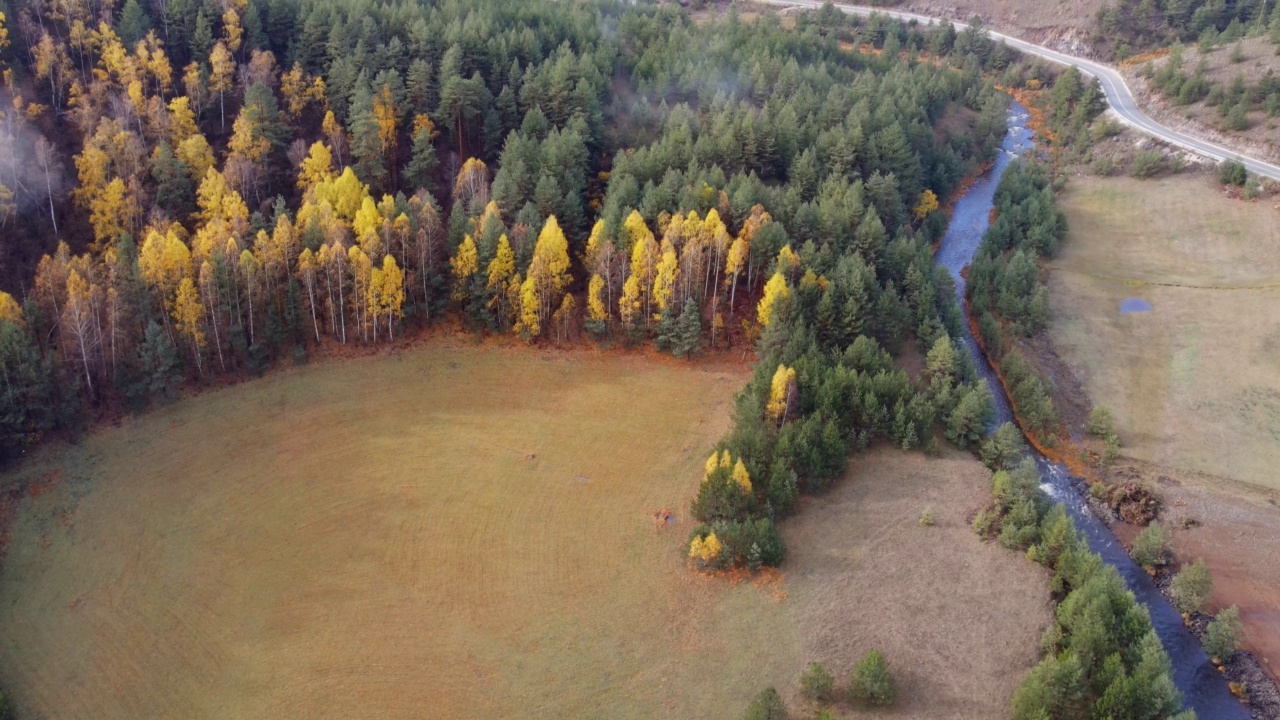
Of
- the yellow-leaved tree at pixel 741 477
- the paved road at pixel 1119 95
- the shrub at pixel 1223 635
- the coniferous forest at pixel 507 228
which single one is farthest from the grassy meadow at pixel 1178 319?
the yellow-leaved tree at pixel 741 477

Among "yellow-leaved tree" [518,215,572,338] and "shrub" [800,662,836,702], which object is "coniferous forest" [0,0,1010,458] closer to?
"yellow-leaved tree" [518,215,572,338]

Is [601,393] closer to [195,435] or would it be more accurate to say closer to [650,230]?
[650,230]

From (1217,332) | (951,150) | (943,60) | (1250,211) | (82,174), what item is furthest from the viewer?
(943,60)

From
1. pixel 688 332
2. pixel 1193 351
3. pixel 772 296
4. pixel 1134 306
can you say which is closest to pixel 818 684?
pixel 772 296

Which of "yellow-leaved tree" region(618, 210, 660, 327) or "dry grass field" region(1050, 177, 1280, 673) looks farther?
"yellow-leaved tree" region(618, 210, 660, 327)

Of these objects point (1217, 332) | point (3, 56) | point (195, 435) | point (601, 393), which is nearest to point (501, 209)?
point (601, 393)

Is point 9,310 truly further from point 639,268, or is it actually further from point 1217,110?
point 1217,110

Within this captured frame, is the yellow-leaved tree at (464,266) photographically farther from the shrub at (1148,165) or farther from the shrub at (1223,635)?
the shrub at (1148,165)

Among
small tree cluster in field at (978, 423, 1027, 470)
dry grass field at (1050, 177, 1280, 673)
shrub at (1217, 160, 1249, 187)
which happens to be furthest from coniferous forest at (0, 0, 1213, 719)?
shrub at (1217, 160, 1249, 187)
